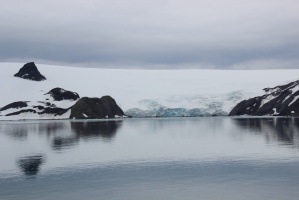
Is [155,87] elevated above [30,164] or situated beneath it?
elevated above

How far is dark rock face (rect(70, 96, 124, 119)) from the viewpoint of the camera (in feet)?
364

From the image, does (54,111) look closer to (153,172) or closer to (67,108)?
(67,108)

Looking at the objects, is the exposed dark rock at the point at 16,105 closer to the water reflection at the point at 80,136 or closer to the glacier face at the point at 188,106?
the glacier face at the point at 188,106

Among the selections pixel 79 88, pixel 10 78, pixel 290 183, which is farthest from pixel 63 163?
pixel 10 78

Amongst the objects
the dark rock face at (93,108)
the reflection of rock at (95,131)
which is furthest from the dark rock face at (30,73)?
the reflection of rock at (95,131)

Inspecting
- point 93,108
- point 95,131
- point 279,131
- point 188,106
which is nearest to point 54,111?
point 93,108

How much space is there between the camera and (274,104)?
10900 centimetres

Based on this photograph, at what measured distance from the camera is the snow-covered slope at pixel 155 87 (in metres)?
119

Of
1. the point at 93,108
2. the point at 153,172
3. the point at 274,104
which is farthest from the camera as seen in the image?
the point at 93,108

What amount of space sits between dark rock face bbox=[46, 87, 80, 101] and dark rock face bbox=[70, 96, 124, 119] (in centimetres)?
918

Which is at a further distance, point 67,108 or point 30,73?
point 30,73

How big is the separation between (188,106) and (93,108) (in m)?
24.4

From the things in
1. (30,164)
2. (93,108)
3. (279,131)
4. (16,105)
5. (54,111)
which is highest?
(16,105)

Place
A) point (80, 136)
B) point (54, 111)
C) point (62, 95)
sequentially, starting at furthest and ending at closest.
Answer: point (62, 95)
point (54, 111)
point (80, 136)
